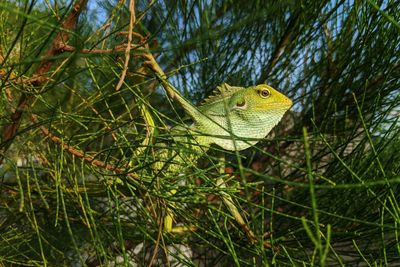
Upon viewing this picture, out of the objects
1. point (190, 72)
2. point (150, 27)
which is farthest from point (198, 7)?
point (150, 27)

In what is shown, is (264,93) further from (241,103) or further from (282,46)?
(282,46)

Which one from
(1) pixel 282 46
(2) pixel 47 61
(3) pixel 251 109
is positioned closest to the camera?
(2) pixel 47 61

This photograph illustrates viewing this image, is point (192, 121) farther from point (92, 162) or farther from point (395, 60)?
point (395, 60)

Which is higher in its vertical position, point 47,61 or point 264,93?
point 47,61

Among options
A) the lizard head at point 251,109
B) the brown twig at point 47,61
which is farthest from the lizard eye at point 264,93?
the brown twig at point 47,61

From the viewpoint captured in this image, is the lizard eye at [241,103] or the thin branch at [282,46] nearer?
the lizard eye at [241,103]

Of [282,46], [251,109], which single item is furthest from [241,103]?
[282,46]

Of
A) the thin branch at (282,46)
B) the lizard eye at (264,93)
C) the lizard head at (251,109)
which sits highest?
the thin branch at (282,46)

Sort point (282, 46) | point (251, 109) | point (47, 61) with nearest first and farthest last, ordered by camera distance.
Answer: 1. point (47, 61)
2. point (251, 109)
3. point (282, 46)

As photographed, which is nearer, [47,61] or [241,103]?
[47,61]

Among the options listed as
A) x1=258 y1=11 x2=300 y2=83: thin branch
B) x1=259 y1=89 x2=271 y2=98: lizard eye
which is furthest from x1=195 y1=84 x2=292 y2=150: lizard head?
x1=258 y1=11 x2=300 y2=83: thin branch

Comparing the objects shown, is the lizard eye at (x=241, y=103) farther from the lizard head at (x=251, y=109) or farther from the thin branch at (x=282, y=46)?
the thin branch at (x=282, y=46)

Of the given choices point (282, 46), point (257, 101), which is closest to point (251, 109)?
point (257, 101)
